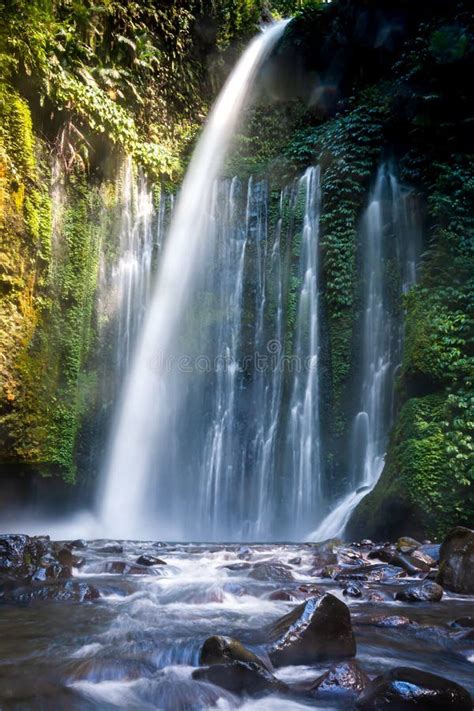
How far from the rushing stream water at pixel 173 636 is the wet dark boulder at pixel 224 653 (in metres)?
0.14

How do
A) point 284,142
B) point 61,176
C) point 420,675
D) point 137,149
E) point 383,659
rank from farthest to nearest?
point 284,142 → point 137,149 → point 61,176 → point 383,659 → point 420,675

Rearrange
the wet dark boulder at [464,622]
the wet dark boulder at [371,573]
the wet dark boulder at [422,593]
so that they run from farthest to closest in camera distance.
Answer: the wet dark boulder at [371,573] < the wet dark boulder at [422,593] < the wet dark boulder at [464,622]

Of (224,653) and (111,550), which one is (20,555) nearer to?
(111,550)

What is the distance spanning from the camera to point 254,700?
289cm

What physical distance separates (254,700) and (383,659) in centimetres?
108

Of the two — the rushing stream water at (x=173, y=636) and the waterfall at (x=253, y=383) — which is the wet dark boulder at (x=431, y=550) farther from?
the waterfall at (x=253, y=383)

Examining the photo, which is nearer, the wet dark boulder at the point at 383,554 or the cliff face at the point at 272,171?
the wet dark boulder at the point at 383,554

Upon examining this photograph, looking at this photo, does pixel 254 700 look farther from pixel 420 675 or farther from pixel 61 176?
pixel 61 176

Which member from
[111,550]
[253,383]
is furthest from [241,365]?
[111,550]

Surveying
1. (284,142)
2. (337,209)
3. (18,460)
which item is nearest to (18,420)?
(18,460)

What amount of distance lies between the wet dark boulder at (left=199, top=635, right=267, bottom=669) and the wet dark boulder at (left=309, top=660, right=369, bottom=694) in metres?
0.38

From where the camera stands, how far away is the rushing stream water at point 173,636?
296cm

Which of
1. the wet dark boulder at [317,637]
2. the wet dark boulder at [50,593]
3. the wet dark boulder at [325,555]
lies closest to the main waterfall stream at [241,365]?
the wet dark boulder at [325,555]

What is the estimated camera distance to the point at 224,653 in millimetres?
3297
